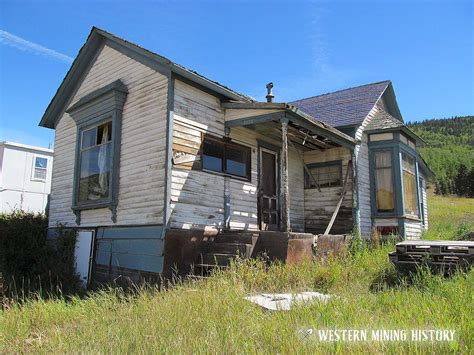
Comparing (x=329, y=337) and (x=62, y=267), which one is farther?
(x=62, y=267)

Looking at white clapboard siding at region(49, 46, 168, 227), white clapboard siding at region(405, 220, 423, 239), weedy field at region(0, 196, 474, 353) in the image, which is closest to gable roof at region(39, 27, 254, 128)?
white clapboard siding at region(49, 46, 168, 227)

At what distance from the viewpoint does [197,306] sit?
17.2ft

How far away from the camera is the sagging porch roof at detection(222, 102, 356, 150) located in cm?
912

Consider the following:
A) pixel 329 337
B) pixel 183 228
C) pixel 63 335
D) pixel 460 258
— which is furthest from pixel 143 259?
pixel 460 258

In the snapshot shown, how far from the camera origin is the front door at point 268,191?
1104cm

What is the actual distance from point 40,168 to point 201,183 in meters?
18.8

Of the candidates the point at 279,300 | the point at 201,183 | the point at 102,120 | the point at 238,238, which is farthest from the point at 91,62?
the point at 279,300

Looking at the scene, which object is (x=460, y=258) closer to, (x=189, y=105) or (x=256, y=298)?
(x=256, y=298)

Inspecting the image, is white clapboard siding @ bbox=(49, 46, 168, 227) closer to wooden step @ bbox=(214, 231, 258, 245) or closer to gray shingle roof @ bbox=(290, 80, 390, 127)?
wooden step @ bbox=(214, 231, 258, 245)

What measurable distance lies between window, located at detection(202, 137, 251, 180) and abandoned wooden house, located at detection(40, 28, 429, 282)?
0.03m

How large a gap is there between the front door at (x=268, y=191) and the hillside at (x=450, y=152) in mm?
8413

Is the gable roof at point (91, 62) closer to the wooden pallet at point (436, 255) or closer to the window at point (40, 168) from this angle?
the wooden pallet at point (436, 255)

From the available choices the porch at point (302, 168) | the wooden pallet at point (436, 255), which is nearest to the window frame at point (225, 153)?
the porch at point (302, 168)

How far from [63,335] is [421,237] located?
40.5 feet
